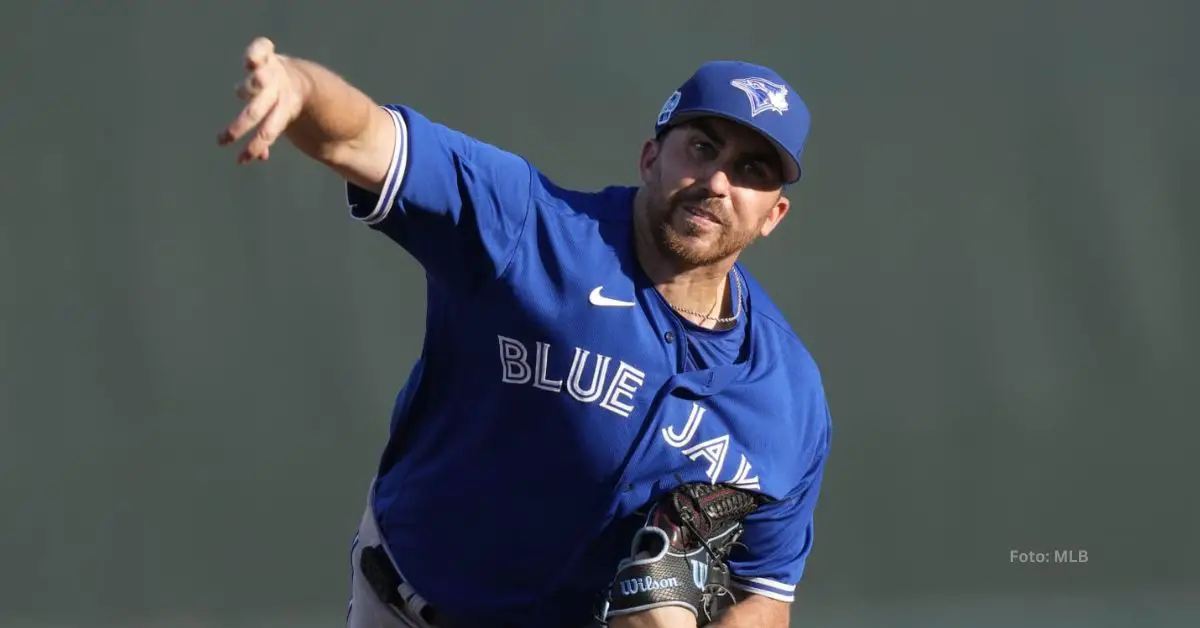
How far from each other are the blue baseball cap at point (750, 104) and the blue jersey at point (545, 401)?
0.79 ft

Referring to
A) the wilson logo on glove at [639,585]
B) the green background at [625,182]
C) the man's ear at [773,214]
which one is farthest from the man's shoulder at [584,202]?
the green background at [625,182]

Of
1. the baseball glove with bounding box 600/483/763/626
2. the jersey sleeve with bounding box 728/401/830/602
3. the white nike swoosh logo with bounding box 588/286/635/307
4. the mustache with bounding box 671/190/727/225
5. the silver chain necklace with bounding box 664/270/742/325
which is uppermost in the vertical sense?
the mustache with bounding box 671/190/727/225

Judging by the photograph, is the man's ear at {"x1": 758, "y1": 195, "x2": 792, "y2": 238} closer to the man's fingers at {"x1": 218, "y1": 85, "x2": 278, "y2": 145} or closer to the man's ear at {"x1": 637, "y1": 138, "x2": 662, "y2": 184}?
the man's ear at {"x1": 637, "y1": 138, "x2": 662, "y2": 184}

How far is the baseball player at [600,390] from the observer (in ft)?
8.77

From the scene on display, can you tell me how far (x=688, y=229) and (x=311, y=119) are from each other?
855 mm

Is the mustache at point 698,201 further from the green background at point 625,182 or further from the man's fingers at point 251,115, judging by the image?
the green background at point 625,182

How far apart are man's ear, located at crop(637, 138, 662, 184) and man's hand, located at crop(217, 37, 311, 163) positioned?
3.11ft

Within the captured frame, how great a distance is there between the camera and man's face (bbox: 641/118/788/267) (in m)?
2.83

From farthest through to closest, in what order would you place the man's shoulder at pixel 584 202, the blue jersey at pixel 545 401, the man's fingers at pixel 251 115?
the man's shoulder at pixel 584 202, the blue jersey at pixel 545 401, the man's fingers at pixel 251 115

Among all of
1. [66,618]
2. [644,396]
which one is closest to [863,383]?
[644,396]

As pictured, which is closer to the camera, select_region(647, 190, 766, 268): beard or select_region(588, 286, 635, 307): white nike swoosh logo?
select_region(588, 286, 635, 307): white nike swoosh logo

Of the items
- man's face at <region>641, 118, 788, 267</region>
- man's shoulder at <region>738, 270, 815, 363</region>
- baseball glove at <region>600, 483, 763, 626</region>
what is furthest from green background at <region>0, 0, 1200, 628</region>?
baseball glove at <region>600, 483, 763, 626</region>

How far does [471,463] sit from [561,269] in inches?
16.7

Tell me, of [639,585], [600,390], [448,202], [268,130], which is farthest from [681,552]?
[268,130]
